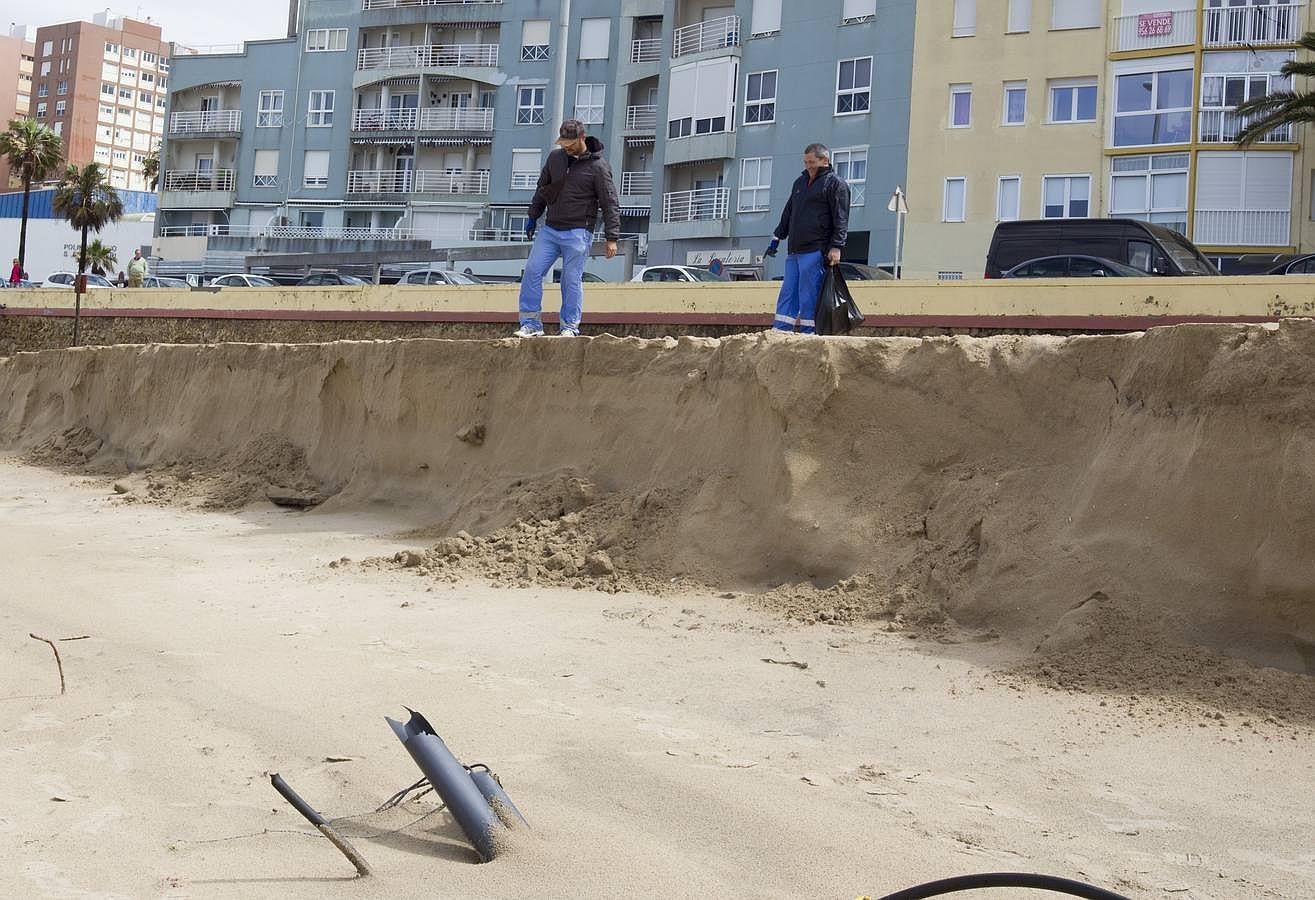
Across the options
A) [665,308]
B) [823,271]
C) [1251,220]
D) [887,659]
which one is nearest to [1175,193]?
[1251,220]

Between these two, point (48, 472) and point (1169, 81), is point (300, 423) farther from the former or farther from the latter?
point (1169, 81)

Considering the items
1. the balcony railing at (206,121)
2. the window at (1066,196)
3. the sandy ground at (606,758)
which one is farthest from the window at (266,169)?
the sandy ground at (606,758)

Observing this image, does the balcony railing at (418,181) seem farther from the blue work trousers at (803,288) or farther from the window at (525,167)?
the blue work trousers at (803,288)

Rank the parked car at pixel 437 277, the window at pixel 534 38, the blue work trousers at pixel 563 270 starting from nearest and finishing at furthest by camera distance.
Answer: the blue work trousers at pixel 563 270
the parked car at pixel 437 277
the window at pixel 534 38

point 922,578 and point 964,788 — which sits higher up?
point 922,578

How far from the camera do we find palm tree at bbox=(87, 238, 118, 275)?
6122 centimetres

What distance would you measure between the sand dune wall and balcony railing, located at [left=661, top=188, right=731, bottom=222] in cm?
3072

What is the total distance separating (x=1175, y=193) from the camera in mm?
33344

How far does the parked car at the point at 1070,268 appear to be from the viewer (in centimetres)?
1956

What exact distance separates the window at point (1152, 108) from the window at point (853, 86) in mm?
7227

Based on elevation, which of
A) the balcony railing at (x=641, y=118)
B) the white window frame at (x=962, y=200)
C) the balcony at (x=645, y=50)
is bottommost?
the white window frame at (x=962, y=200)

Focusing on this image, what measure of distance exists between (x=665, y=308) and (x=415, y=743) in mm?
15161

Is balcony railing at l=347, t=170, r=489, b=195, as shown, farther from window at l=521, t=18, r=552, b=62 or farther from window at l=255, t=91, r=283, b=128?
window at l=521, t=18, r=552, b=62

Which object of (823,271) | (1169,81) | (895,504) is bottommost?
(895,504)
